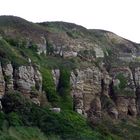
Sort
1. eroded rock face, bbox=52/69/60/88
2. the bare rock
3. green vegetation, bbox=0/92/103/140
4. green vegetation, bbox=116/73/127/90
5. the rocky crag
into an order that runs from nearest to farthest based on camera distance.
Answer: green vegetation, bbox=0/92/103/140
the rocky crag
eroded rock face, bbox=52/69/60/88
the bare rock
green vegetation, bbox=116/73/127/90

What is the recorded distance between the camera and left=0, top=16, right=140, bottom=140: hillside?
286 feet

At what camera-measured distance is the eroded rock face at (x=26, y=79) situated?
305ft

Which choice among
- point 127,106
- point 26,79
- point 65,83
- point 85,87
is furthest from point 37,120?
point 127,106

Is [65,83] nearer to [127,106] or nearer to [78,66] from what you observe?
[78,66]

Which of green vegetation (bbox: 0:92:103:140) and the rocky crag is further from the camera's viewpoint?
the rocky crag

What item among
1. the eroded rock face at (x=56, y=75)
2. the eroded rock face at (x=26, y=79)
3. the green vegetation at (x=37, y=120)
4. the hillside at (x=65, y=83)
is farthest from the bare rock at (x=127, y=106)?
the eroded rock face at (x=26, y=79)

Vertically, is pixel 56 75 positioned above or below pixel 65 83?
above

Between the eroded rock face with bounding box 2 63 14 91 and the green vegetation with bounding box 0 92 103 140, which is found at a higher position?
the eroded rock face with bounding box 2 63 14 91

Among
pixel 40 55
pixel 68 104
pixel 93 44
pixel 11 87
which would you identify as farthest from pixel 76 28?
pixel 11 87

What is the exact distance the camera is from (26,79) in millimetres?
93500

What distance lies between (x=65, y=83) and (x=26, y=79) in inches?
460

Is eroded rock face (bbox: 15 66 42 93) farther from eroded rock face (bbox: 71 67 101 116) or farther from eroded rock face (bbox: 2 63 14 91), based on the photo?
eroded rock face (bbox: 71 67 101 116)

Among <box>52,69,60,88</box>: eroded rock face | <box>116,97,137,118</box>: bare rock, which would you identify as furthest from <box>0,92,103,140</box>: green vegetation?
<box>116,97,137,118</box>: bare rock

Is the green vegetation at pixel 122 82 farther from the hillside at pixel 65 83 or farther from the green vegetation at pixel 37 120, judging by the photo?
the green vegetation at pixel 37 120
